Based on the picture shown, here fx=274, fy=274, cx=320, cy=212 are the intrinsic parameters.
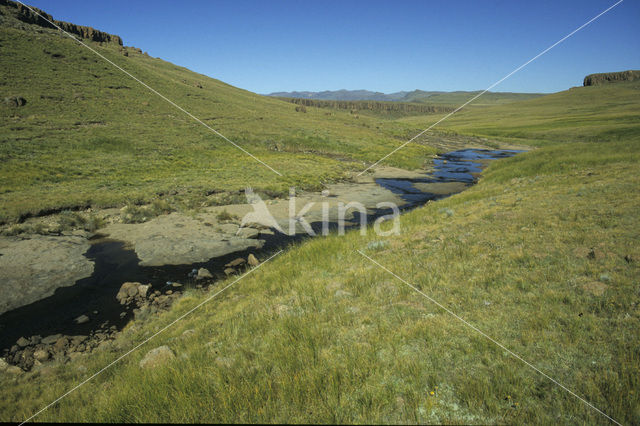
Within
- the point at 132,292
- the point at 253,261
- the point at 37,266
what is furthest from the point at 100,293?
the point at 253,261

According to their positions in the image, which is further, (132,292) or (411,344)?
(132,292)

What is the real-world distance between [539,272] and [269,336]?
5969mm

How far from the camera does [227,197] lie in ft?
72.7

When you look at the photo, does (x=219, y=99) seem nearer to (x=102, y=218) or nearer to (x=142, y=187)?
(x=142, y=187)

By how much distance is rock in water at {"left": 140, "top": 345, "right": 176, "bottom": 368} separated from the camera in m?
5.22

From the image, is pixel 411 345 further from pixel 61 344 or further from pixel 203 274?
pixel 203 274

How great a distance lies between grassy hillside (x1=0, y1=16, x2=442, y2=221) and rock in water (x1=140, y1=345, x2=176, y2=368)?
16.3 m

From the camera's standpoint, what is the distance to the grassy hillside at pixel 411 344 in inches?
132

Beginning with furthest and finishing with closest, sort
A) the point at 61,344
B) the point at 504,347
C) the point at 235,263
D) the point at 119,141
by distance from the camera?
the point at 119,141 < the point at 235,263 < the point at 61,344 < the point at 504,347

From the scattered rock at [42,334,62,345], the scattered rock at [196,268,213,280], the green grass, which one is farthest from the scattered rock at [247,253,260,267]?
the scattered rock at [42,334,62,345]

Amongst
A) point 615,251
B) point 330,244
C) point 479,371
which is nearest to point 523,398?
point 479,371

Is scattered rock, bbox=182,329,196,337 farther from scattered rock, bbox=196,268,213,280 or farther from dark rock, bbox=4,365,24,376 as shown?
scattered rock, bbox=196,268,213,280

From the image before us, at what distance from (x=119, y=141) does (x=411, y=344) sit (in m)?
42.4

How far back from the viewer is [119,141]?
3503 centimetres
